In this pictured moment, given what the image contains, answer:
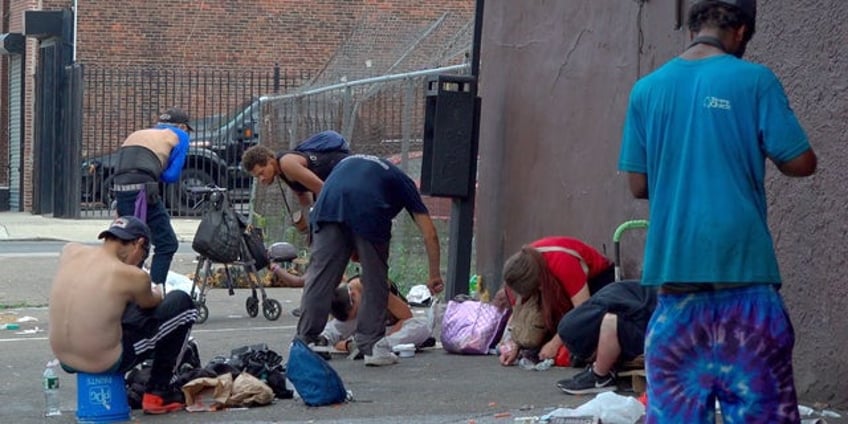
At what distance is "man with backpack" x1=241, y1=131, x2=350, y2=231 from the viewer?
413 inches

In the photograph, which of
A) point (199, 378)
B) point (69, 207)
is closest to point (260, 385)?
point (199, 378)

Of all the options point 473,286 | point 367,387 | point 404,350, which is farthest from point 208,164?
point 367,387

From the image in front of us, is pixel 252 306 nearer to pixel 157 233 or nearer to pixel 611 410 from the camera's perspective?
pixel 157 233

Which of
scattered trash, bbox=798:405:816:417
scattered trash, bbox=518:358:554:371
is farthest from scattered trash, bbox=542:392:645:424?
scattered trash, bbox=518:358:554:371

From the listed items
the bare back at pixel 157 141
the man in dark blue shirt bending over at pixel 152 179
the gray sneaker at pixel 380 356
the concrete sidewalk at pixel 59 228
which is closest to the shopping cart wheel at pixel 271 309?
the man in dark blue shirt bending over at pixel 152 179

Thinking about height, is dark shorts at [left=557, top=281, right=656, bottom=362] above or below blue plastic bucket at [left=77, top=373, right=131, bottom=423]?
above

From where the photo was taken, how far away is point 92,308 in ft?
25.6

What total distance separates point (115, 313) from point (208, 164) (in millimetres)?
17644

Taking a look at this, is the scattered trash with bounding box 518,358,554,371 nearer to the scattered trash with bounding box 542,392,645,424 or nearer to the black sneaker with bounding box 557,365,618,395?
the black sneaker with bounding box 557,365,618,395

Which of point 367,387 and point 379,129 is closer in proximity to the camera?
point 367,387

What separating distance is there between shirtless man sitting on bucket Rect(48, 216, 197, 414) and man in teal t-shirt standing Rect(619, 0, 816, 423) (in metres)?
3.86

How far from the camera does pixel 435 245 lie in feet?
31.6

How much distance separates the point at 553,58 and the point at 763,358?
20.7 ft

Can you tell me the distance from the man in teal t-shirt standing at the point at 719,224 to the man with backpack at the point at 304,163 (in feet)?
19.5
